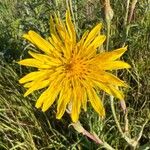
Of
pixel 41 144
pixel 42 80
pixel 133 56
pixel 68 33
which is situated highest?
pixel 68 33

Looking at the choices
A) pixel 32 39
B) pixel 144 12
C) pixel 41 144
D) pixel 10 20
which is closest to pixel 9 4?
pixel 10 20

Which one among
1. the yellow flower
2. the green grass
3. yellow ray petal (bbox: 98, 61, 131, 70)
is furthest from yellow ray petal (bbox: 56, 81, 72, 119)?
the green grass

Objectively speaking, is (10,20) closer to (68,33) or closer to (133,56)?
(133,56)

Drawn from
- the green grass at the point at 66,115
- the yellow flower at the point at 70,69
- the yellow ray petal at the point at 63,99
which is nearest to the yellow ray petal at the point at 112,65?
the yellow flower at the point at 70,69

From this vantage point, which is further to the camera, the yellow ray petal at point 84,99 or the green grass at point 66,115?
the green grass at point 66,115

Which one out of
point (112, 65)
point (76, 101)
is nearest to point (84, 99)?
point (76, 101)

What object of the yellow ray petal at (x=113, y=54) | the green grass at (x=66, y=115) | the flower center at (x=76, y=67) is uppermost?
the yellow ray petal at (x=113, y=54)

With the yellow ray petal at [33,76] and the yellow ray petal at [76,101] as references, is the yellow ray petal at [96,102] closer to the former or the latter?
the yellow ray petal at [76,101]

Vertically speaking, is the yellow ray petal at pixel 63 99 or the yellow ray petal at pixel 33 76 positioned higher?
the yellow ray petal at pixel 33 76
